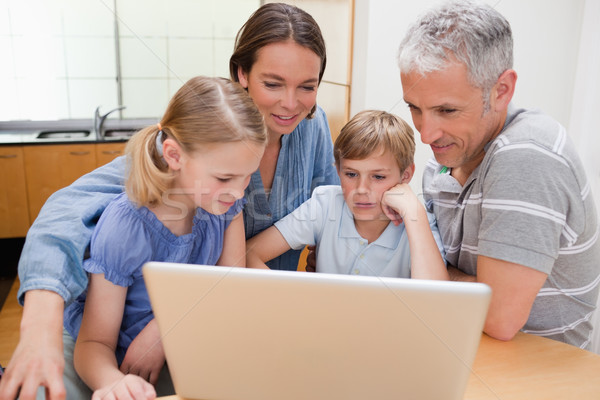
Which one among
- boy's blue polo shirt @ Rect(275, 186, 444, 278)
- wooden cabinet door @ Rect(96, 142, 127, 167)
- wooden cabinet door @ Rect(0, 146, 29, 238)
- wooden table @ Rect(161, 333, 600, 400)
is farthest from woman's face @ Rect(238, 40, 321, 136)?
wooden cabinet door @ Rect(0, 146, 29, 238)

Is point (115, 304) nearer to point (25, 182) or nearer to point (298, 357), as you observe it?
point (298, 357)

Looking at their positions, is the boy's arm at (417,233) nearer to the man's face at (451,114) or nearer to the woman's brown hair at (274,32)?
the man's face at (451,114)

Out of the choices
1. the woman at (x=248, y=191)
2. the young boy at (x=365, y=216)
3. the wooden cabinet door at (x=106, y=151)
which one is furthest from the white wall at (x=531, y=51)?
the wooden cabinet door at (x=106, y=151)

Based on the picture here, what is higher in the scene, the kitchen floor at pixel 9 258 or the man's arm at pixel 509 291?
the man's arm at pixel 509 291

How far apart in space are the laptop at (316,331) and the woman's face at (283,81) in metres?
0.75

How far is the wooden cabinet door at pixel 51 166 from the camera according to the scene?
10.6 ft

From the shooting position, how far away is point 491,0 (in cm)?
255

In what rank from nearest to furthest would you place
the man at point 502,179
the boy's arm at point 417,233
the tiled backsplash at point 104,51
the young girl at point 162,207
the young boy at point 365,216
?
1. the man at point 502,179
2. the young girl at point 162,207
3. the boy's arm at point 417,233
4. the young boy at point 365,216
5. the tiled backsplash at point 104,51

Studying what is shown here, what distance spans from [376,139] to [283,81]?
282 mm

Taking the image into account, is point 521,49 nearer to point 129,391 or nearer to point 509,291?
point 509,291

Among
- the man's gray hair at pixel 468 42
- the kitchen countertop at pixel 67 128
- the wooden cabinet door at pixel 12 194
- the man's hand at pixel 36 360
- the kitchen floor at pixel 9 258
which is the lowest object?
the kitchen floor at pixel 9 258

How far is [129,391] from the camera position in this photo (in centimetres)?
84

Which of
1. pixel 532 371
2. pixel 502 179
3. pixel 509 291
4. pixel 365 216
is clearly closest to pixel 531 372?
pixel 532 371

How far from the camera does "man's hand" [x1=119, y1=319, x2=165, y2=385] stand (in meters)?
1.06
